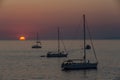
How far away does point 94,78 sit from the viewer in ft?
172

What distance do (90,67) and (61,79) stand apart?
9660 millimetres

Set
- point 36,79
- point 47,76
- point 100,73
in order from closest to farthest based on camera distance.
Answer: point 36,79 → point 47,76 → point 100,73

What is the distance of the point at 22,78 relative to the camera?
5112cm

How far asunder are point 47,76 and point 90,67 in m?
8.81

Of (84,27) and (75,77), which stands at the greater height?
(84,27)

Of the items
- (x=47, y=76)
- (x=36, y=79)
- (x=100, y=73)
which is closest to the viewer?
(x=36, y=79)

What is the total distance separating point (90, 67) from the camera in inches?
2373

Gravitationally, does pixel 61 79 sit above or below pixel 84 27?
below

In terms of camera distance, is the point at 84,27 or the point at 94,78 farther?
the point at 84,27

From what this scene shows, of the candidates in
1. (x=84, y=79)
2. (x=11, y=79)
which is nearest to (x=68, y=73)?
(x=84, y=79)

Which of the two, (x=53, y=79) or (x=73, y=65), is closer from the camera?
(x=53, y=79)

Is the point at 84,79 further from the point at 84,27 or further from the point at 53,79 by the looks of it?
the point at 84,27

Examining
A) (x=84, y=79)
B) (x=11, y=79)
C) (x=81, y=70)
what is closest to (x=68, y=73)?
(x=81, y=70)

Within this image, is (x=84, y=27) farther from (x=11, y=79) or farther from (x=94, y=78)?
(x=11, y=79)
